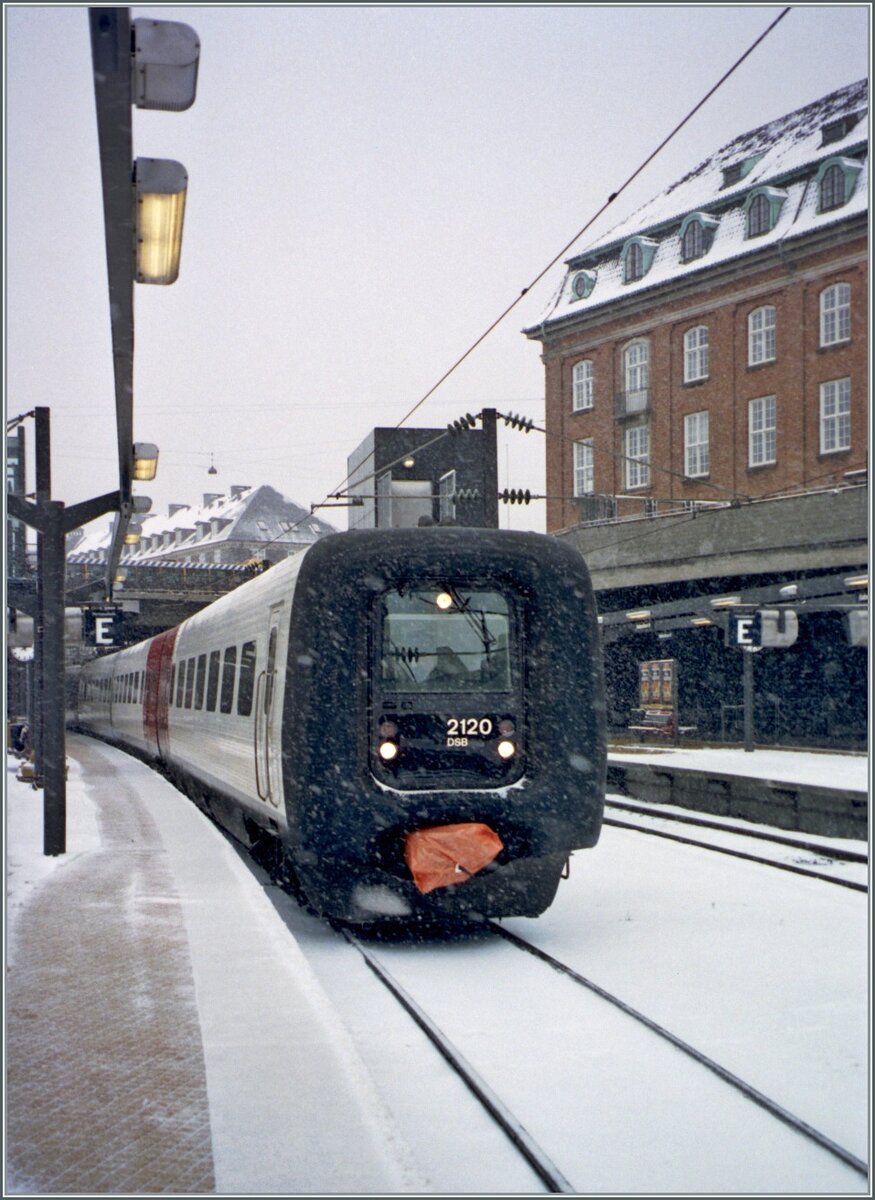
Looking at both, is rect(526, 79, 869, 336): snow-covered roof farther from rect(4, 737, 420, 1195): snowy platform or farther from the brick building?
rect(4, 737, 420, 1195): snowy platform

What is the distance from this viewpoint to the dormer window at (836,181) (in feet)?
132

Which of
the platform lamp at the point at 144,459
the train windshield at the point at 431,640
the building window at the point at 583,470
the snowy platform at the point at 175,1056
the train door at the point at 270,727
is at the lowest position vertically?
the snowy platform at the point at 175,1056

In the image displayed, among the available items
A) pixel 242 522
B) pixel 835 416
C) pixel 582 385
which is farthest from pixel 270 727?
pixel 242 522

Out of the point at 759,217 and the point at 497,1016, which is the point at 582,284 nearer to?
the point at 759,217

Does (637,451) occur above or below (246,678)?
above

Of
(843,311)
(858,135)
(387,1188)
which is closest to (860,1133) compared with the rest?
(387,1188)

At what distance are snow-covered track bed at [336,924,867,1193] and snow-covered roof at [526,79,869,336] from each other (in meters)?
36.1

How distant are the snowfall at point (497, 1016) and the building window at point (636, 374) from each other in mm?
36270

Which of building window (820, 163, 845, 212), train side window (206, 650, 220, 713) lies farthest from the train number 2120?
building window (820, 163, 845, 212)

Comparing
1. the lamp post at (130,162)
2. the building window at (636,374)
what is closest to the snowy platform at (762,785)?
the lamp post at (130,162)

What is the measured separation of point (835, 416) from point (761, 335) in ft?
14.8

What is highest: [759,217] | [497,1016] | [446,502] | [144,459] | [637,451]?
[759,217]

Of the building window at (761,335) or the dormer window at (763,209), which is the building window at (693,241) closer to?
the dormer window at (763,209)

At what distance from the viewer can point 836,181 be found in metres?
40.9
